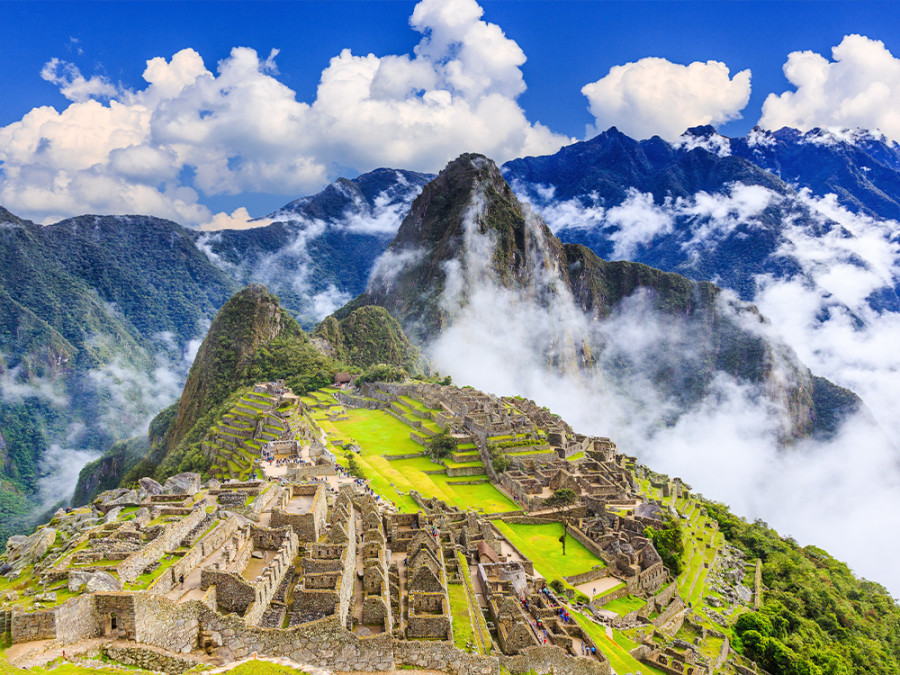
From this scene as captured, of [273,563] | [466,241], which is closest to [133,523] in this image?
[273,563]

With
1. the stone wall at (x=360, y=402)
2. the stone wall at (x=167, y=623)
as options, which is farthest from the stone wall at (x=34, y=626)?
the stone wall at (x=360, y=402)

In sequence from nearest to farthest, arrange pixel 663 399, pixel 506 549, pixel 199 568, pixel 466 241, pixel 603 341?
pixel 199 568
pixel 506 549
pixel 466 241
pixel 663 399
pixel 603 341

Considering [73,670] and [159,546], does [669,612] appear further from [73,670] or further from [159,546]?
[73,670]

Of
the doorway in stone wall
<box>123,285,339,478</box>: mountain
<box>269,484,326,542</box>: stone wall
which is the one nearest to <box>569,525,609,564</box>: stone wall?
<box>269,484,326,542</box>: stone wall

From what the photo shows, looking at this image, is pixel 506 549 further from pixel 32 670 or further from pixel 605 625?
pixel 32 670

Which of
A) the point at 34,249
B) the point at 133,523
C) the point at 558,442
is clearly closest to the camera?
the point at 133,523

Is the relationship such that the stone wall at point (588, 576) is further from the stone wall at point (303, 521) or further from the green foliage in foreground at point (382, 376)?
the green foliage in foreground at point (382, 376)
